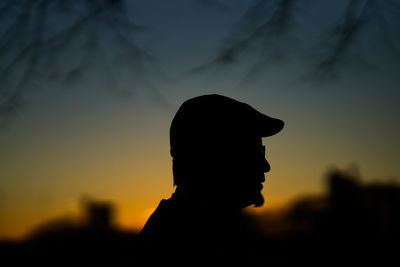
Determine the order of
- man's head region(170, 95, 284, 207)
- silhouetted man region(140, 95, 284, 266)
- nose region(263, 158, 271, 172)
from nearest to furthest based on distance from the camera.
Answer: silhouetted man region(140, 95, 284, 266)
man's head region(170, 95, 284, 207)
nose region(263, 158, 271, 172)

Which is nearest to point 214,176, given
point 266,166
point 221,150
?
point 221,150

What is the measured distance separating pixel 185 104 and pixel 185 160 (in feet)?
1.99

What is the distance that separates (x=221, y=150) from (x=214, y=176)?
0.91 feet

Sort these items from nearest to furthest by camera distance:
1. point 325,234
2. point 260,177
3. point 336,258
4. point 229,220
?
point 229,220 < point 260,177 < point 336,258 < point 325,234

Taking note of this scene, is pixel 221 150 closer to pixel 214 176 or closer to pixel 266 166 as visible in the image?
pixel 214 176

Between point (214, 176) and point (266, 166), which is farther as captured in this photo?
point (266, 166)

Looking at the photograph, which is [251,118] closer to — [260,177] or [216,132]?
[216,132]

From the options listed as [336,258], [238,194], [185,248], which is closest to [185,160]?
[238,194]

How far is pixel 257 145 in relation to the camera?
131 inches

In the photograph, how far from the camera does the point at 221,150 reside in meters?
3.22

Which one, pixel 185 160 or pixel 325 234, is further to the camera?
pixel 325 234

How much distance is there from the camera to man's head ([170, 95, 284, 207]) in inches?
124

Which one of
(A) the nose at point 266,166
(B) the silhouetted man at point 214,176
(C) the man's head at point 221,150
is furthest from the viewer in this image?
(A) the nose at point 266,166

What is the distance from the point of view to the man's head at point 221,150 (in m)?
3.16
